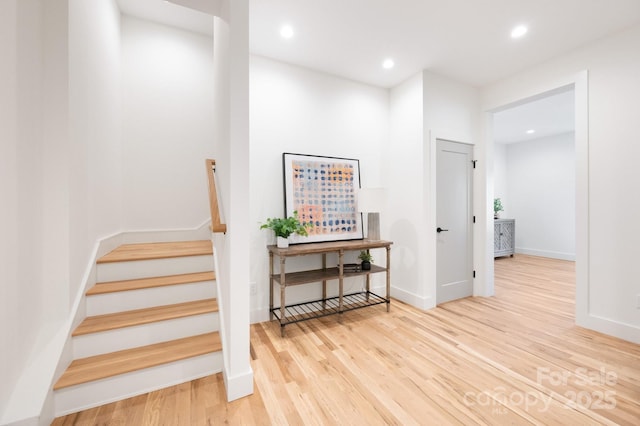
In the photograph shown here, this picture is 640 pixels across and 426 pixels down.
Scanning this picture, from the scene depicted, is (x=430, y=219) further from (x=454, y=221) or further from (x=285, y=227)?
(x=285, y=227)

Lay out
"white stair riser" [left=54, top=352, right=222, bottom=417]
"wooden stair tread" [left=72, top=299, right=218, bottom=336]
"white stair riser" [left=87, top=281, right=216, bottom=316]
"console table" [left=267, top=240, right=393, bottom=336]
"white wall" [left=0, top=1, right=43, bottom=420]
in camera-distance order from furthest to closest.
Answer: "console table" [left=267, top=240, right=393, bottom=336] → "white stair riser" [left=87, top=281, right=216, bottom=316] → "wooden stair tread" [left=72, top=299, right=218, bottom=336] → "white stair riser" [left=54, top=352, right=222, bottom=417] → "white wall" [left=0, top=1, right=43, bottom=420]

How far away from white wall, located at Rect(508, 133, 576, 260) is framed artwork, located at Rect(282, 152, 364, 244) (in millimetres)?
5540

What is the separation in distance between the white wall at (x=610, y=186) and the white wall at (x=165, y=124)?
4.17m

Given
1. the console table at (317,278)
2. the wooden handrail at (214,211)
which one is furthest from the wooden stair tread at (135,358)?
the wooden handrail at (214,211)

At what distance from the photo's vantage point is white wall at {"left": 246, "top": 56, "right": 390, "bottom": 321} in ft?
9.52

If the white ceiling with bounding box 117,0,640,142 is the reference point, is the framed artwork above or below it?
below

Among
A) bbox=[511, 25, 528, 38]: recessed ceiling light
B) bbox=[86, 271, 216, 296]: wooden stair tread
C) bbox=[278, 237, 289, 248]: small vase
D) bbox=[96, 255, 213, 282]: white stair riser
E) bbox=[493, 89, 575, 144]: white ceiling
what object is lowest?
bbox=[86, 271, 216, 296]: wooden stair tread

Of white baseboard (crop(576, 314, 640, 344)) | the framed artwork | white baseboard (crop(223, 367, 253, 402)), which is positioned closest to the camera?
white baseboard (crop(223, 367, 253, 402))

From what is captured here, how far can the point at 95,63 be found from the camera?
2182 millimetres

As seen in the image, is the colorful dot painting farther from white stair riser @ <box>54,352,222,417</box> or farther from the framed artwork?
white stair riser @ <box>54,352,222,417</box>

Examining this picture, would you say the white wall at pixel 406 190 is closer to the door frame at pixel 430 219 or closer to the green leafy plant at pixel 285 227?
the door frame at pixel 430 219

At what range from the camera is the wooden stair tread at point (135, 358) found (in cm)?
156

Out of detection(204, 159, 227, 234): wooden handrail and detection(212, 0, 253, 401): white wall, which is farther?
detection(204, 159, 227, 234): wooden handrail

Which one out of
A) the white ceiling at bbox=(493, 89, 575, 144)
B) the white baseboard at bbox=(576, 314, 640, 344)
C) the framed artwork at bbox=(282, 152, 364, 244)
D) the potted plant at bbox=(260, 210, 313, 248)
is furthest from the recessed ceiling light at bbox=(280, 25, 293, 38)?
the white baseboard at bbox=(576, 314, 640, 344)
